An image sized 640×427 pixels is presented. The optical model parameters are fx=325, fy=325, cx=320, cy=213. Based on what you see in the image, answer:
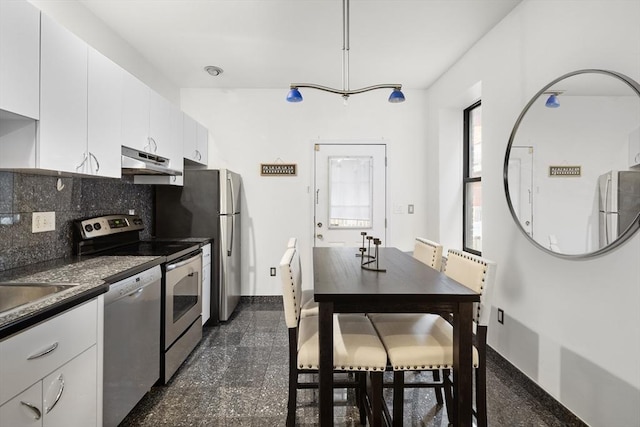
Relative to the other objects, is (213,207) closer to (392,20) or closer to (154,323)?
(154,323)

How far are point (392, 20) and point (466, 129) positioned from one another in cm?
171

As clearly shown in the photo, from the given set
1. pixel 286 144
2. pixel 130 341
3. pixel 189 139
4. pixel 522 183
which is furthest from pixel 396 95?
pixel 130 341

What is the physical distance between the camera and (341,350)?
61.9 inches

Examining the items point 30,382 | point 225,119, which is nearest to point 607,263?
point 30,382

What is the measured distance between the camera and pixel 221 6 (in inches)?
93.7

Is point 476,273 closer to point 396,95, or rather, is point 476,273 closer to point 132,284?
point 396,95

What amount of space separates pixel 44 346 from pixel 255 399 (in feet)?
4.37

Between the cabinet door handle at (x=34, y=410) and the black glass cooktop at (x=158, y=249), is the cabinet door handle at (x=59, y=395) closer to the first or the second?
the cabinet door handle at (x=34, y=410)

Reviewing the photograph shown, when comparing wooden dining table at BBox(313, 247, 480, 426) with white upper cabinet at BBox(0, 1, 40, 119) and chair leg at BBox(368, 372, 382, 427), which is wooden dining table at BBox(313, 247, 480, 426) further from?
white upper cabinet at BBox(0, 1, 40, 119)

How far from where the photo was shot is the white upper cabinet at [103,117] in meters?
1.90

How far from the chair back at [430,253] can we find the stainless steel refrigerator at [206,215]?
76.6 inches

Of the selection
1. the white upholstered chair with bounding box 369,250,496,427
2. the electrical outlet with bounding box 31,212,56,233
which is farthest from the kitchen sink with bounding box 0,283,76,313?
the white upholstered chair with bounding box 369,250,496,427

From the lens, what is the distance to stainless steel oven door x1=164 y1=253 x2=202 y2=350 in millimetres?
2325

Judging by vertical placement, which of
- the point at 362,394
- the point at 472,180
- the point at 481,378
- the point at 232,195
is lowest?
the point at 362,394
